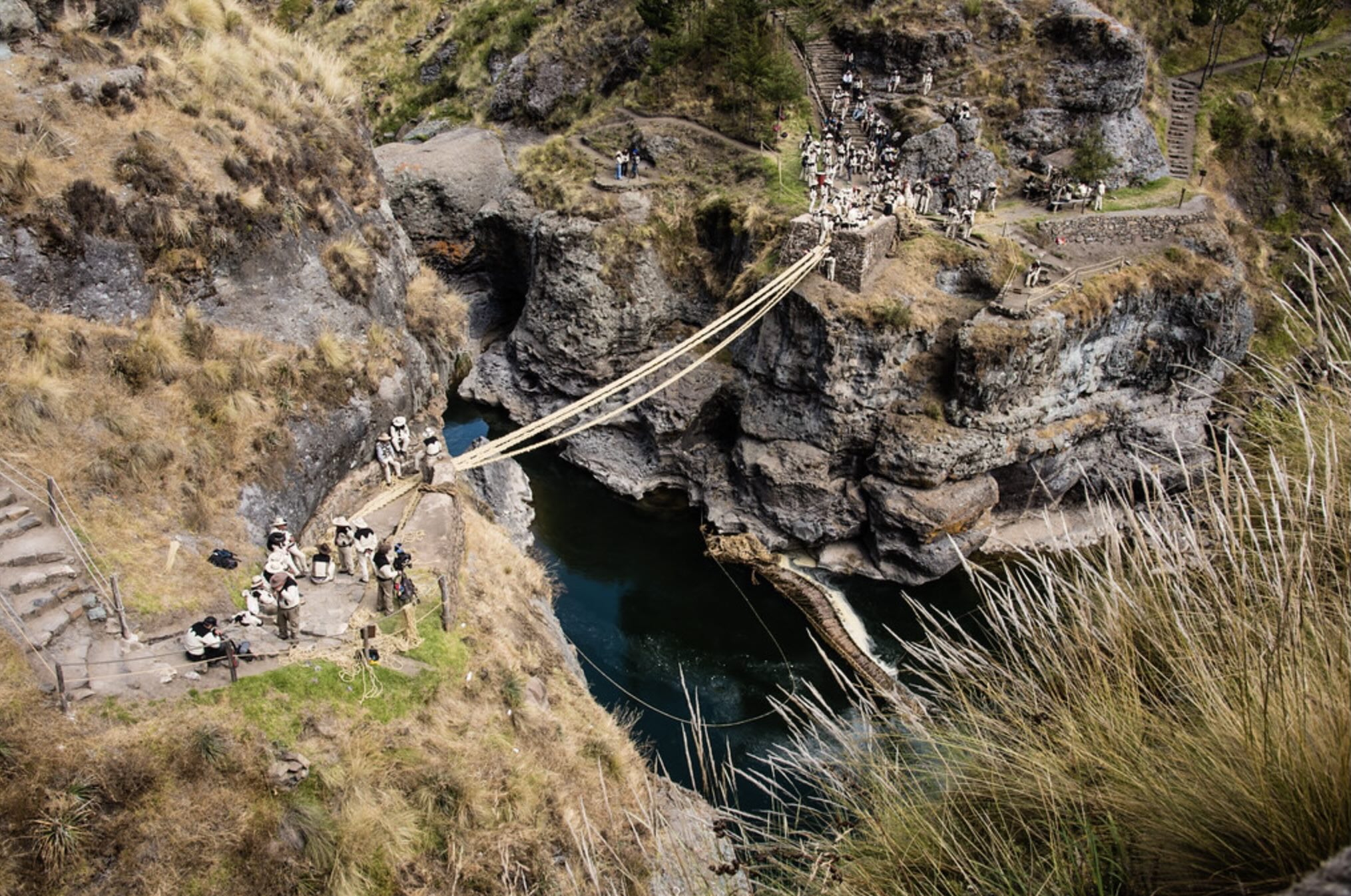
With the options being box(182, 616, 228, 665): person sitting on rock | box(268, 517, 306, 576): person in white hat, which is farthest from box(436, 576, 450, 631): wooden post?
box(182, 616, 228, 665): person sitting on rock

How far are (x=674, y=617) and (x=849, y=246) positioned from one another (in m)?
13.9

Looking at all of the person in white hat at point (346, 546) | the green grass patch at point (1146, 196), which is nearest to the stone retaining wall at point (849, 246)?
the green grass patch at point (1146, 196)

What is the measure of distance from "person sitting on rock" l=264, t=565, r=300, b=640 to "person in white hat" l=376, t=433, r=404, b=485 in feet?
17.3

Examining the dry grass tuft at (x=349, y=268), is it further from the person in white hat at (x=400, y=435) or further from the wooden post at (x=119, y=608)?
the wooden post at (x=119, y=608)

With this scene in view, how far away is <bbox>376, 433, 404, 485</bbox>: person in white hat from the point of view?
19.4 meters

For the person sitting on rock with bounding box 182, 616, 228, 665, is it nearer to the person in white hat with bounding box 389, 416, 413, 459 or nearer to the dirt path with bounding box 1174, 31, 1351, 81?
the person in white hat with bounding box 389, 416, 413, 459

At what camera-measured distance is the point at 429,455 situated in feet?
63.4

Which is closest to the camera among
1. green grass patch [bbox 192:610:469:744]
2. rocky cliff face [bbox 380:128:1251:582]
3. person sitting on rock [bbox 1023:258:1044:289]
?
green grass patch [bbox 192:610:469:744]

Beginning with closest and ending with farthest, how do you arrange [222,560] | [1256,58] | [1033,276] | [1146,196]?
[222,560], [1033,276], [1146,196], [1256,58]

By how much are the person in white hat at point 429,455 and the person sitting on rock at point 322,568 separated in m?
3.72

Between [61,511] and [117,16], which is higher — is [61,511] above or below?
below

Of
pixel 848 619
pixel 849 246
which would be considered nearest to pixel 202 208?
pixel 849 246

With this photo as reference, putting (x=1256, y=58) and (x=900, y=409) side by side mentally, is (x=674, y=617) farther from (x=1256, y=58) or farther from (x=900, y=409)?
(x=1256, y=58)

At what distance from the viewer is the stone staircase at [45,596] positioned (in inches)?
464
